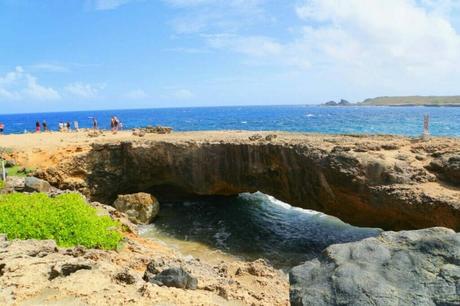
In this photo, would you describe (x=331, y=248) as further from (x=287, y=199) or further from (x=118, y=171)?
(x=118, y=171)

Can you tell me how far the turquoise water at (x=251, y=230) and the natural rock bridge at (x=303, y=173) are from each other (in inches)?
64.6

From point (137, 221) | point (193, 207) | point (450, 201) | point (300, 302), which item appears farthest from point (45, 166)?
point (300, 302)

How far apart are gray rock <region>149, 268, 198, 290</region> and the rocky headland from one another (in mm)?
23

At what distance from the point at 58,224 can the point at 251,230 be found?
12.4 m

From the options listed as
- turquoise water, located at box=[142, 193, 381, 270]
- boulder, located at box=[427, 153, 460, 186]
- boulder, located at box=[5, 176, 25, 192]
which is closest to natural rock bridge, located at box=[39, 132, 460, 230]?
boulder, located at box=[427, 153, 460, 186]

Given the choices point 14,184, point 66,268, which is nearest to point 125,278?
point 66,268

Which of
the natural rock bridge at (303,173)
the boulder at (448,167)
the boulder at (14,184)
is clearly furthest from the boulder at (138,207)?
the boulder at (448,167)

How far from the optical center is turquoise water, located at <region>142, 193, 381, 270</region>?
60.7 feet

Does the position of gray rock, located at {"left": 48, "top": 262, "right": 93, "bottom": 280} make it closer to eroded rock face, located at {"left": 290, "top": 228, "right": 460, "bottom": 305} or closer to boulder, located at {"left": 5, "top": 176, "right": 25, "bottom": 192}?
eroded rock face, located at {"left": 290, "top": 228, "right": 460, "bottom": 305}

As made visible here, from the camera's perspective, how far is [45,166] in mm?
23031

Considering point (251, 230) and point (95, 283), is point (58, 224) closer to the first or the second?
point (95, 283)

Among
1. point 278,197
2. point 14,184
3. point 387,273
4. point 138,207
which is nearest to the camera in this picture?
point 387,273

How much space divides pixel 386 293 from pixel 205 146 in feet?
61.1

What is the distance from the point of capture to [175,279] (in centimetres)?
717
